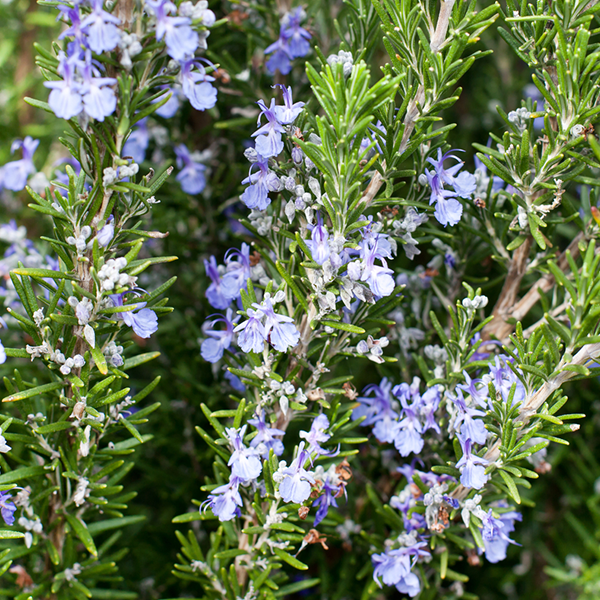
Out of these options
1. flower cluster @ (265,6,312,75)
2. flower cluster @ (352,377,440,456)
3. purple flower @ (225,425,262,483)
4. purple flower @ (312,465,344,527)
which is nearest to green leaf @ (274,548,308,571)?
purple flower @ (312,465,344,527)

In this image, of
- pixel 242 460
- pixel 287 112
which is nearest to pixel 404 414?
pixel 242 460

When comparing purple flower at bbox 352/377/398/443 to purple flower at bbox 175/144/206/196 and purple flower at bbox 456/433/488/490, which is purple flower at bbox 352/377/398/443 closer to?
purple flower at bbox 456/433/488/490

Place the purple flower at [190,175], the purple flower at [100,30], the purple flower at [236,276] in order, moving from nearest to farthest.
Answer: the purple flower at [100,30] < the purple flower at [236,276] < the purple flower at [190,175]

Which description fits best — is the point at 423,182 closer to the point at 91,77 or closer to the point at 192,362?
the point at 91,77

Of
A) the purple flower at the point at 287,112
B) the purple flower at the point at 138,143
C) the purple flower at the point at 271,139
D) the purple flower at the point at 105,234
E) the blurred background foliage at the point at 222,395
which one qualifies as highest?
the purple flower at the point at 287,112

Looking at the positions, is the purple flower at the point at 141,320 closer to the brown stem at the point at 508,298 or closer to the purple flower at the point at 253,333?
the purple flower at the point at 253,333

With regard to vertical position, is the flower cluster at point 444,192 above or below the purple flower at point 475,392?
above

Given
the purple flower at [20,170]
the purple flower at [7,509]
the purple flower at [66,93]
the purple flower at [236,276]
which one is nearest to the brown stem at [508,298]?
the purple flower at [236,276]
